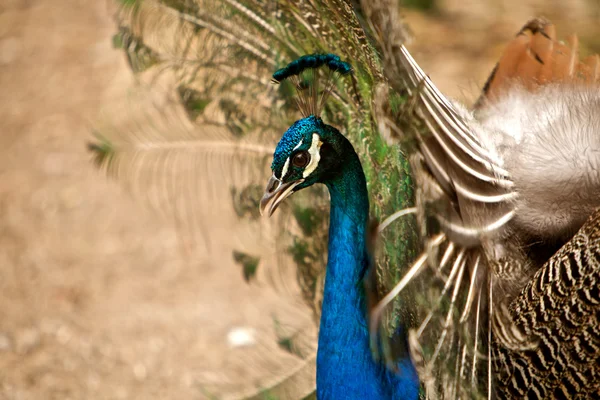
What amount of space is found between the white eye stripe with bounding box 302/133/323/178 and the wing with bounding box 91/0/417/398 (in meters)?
0.34

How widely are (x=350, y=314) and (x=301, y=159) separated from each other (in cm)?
32

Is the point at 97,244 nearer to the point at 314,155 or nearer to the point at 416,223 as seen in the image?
the point at 314,155

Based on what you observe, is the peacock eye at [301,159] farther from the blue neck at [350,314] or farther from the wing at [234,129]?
the wing at [234,129]

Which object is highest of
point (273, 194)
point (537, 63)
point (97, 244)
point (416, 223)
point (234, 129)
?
point (537, 63)

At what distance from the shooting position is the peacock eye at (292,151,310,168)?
48.4 inches

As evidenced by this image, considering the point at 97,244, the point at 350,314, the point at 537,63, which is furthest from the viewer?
the point at 97,244

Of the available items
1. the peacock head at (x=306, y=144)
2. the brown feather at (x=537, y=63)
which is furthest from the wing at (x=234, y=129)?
the brown feather at (x=537, y=63)

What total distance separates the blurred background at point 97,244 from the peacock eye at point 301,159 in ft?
1.13

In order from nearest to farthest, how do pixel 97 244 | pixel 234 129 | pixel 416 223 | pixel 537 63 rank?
pixel 416 223 < pixel 537 63 < pixel 234 129 < pixel 97 244

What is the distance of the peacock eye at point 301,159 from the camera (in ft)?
4.03

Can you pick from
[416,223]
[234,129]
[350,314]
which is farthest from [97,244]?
[416,223]

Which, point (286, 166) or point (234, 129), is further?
point (234, 129)

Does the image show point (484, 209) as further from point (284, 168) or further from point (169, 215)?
point (169, 215)

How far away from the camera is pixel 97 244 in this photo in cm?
289
